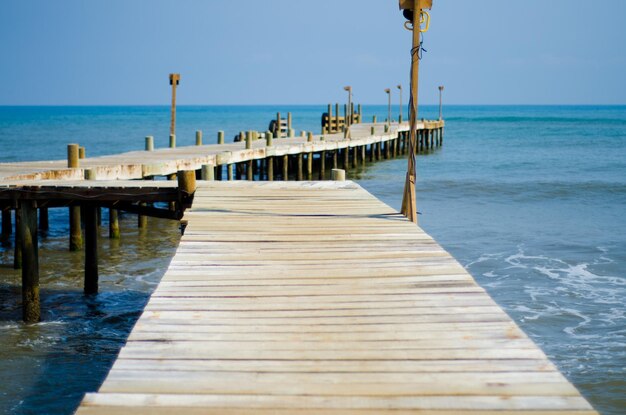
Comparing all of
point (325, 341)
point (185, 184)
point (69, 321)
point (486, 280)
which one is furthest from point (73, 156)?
point (325, 341)

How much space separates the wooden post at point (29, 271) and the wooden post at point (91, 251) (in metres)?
0.97

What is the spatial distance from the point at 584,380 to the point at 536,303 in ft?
10.4

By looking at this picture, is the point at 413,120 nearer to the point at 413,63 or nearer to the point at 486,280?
the point at 413,63

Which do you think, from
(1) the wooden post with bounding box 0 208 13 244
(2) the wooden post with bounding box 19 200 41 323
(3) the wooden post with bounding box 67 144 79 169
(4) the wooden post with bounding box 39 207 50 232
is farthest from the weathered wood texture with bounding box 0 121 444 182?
(2) the wooden post with bounding box 19 200 41 323

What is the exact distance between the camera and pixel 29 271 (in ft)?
32.4

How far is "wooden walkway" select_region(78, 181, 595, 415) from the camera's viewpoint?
3402 millimetres

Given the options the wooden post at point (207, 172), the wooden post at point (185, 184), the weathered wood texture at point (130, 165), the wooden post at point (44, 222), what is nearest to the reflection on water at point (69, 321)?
the wooden post at point (44, 222)

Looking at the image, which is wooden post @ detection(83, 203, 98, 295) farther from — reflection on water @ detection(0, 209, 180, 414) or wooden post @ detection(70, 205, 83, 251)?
wooden post @ detection(70, 205, 83, 251)

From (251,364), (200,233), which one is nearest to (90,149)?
(200,233)

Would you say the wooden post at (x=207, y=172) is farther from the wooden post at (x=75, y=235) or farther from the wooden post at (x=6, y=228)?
the wooden post at (x=6, y=228)

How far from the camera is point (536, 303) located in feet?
36.0

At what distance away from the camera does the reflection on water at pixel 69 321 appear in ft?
24.3

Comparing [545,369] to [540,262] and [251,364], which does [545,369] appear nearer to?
[251,364]

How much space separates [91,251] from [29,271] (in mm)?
1262
